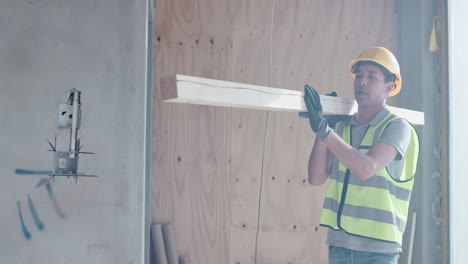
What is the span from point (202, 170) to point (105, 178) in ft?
6.81

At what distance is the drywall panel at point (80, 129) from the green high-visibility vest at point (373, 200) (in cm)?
119

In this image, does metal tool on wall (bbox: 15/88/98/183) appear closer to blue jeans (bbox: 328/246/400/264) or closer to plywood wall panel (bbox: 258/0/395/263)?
blue jeans (bbox: 328/246/400/264)

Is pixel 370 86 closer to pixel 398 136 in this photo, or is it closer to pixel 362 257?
pixel 398 136

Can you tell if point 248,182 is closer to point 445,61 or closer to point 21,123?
point 445,61

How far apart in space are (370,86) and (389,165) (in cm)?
52

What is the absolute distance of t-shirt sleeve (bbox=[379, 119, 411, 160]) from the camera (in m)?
3.27

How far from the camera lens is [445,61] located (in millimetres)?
5156

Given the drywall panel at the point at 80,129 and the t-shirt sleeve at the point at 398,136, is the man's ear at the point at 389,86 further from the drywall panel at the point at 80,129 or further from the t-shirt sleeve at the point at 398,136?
the drywall panel at the point at 80,129

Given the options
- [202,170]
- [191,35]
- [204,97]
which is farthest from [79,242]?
[191,35]

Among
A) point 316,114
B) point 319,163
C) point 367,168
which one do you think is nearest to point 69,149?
point 316,114

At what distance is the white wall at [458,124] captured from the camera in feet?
16.4

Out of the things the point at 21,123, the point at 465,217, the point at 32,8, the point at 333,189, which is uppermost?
the point at 32,8

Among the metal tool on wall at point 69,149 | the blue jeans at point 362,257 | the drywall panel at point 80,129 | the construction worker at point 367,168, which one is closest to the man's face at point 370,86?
the construction worker at point 367,168

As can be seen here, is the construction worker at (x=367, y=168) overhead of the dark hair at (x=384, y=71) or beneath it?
beneath
